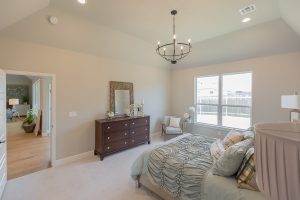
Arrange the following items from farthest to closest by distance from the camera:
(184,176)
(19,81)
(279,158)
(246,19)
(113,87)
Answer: (19,81) < (113,87) < (246,19) < (184,176) < (279,158)

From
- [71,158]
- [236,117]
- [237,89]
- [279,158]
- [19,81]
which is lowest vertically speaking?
[71,158]

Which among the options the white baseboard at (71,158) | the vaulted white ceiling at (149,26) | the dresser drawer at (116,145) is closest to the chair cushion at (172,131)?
the dresser drawer at (116,145)

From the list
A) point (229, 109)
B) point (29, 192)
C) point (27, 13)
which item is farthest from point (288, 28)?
point (29, 192)

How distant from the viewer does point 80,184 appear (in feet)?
9.25

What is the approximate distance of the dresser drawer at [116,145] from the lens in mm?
3965

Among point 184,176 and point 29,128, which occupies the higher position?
point 184,176

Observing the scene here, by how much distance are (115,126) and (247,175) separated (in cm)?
319

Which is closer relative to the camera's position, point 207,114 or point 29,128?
point 207,114

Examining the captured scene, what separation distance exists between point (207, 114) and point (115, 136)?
354cm

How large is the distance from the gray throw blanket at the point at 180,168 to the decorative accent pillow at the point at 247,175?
41cm

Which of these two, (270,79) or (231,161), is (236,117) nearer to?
(270,79)

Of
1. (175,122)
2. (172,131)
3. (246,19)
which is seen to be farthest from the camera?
(175,122)

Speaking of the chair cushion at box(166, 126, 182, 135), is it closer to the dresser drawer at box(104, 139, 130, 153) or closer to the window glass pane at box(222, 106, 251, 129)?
the dresser drawer at box(104, 139, 130, 153)

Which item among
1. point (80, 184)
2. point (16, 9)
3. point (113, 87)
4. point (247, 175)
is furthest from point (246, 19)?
point (80, 184)
